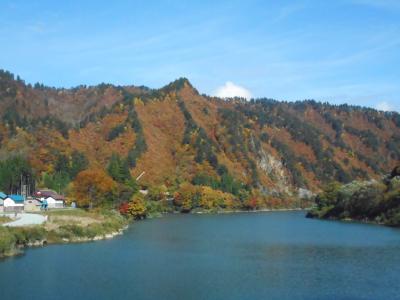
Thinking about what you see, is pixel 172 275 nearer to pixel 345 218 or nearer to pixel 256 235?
pixel 256 235

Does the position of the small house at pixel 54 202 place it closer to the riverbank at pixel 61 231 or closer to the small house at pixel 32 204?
the small house at pixel 32 204

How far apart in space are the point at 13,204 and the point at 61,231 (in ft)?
90.1

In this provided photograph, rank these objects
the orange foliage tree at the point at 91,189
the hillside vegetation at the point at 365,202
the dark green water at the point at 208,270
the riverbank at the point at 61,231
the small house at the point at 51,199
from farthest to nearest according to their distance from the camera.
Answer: the orange foliage tree at the point at 91,189, the small house at the point at 51,199, the hillside vegetation at the point at 365,202, the riverbank at the point at 61,231, the dark green water at the point at 208,270

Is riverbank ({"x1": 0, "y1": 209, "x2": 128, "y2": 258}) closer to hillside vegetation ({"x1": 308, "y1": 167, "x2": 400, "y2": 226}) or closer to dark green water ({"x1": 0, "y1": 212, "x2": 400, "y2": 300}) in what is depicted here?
dark green water ({"x1": 0, "y1": 212, "x2": 400, "y2": 300})

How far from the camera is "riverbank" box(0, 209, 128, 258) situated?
5259cm

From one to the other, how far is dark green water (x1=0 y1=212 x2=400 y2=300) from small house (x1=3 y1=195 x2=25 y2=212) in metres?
26.6

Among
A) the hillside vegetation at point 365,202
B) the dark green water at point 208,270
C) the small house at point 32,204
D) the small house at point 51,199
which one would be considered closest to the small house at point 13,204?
the small house at point 32,204

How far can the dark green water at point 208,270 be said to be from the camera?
37.5 m

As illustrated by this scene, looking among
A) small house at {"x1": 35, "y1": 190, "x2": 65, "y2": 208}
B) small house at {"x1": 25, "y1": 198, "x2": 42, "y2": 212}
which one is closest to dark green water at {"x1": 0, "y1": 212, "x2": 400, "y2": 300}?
small house at {"x1": 25, "y1": 198, "x2": 42, "y2": 212}

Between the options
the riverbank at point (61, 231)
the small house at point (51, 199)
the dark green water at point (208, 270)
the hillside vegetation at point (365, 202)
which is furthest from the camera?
Result: the small house at point (51, 199)

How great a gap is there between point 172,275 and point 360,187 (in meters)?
76.2

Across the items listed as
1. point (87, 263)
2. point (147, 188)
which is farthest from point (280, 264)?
point (147, 188)

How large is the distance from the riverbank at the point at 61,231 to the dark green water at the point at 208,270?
7.30 feet

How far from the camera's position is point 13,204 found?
88.0 m
